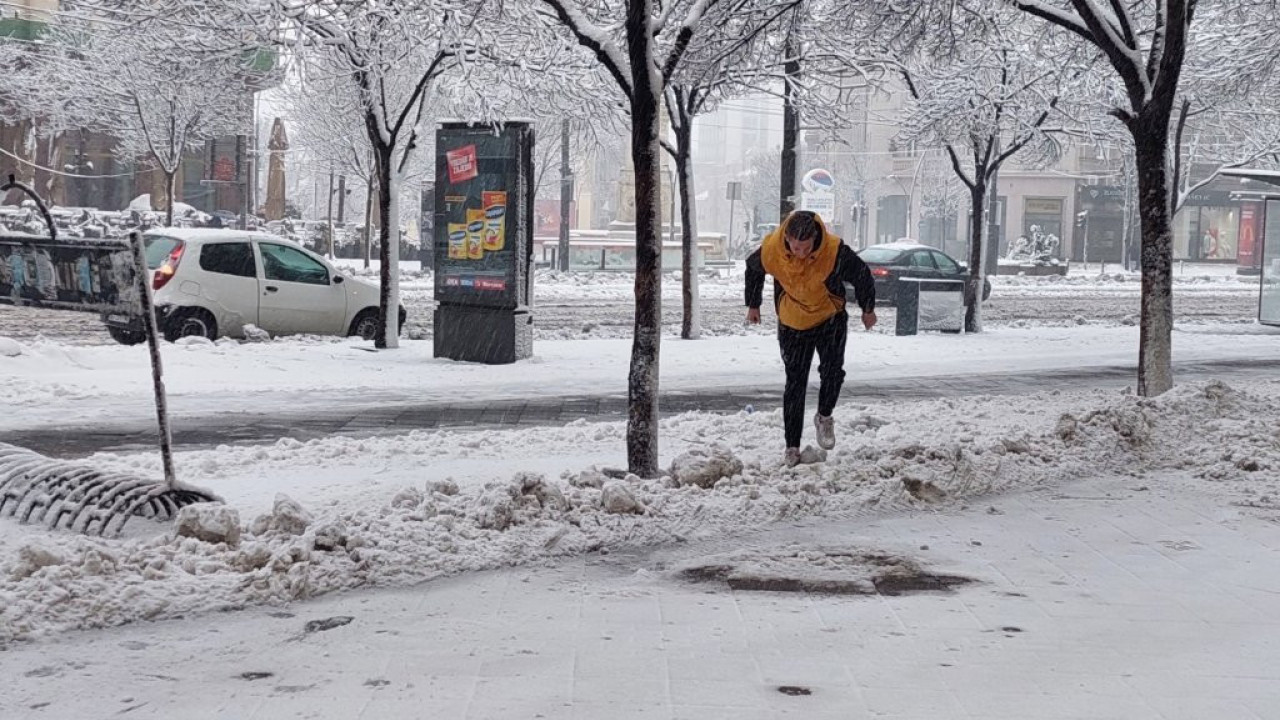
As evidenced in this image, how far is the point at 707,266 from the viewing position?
52594 mm

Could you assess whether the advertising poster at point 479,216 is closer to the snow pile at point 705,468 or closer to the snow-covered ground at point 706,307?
the snow-covered ground at point 706,307

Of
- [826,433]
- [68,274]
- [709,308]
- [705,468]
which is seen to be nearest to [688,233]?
[709,308]

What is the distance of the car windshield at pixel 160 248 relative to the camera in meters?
15.9

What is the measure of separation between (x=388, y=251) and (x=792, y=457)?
911 cm

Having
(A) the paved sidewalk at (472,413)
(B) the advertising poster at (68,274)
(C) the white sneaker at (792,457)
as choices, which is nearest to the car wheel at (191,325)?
(A) the paved sidewalk at (472,413)

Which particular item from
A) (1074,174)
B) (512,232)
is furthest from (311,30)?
(1074,174)

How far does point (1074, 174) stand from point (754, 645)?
6906cm

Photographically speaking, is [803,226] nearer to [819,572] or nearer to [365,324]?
[819,572]

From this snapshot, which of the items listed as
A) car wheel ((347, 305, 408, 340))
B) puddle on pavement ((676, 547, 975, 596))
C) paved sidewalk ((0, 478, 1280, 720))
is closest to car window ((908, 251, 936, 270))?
car wheel ((347, 305, 408, 340))

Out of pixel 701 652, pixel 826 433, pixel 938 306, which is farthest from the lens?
pixel 938 306

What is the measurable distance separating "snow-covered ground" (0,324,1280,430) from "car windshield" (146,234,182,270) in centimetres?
127

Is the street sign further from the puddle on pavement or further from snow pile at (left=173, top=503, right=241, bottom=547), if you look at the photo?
snow pile at (left=173, top=503, right=241, bottom=547)

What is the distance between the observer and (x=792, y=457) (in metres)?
8.00

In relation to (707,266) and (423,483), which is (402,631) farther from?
(707,266)
